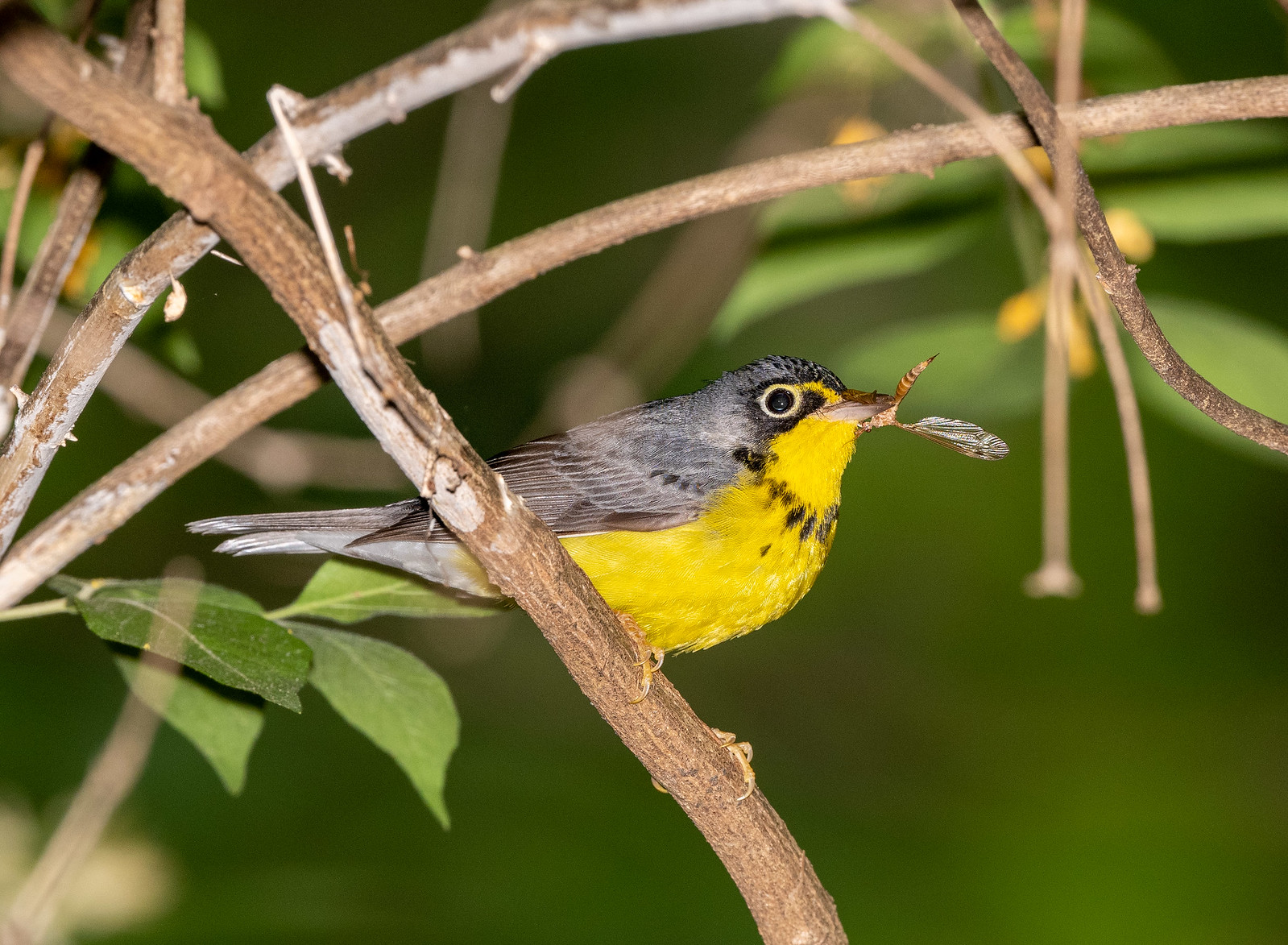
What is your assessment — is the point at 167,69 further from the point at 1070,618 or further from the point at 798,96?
the point at 1070,618

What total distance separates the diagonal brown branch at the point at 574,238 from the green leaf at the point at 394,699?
0.69 m

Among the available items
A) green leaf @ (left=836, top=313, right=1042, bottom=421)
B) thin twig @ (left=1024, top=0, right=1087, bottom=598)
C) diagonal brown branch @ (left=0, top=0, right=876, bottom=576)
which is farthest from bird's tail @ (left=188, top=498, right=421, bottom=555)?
thin twig @ (left=1024, top=0, right=1087, bottom=598)

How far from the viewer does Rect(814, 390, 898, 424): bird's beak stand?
3.56 m

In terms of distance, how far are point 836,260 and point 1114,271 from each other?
1.35 meters

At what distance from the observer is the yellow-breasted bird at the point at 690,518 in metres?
3.66

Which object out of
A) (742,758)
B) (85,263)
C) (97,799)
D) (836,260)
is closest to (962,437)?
(836,260)

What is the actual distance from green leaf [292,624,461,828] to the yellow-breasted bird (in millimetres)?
502

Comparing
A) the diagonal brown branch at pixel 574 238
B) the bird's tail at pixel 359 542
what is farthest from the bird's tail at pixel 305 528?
the diagonal brown branch at pixel 574 238

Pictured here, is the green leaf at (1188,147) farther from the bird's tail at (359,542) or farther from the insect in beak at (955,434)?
the bird's tail at (359,542)

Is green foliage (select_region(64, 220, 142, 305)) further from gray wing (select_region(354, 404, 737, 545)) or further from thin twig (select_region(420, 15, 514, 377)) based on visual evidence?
gray wing (select_region(354, 404, 737, 545))

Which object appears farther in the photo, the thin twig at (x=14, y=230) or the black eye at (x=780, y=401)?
the black eye at (x=780, y=401)

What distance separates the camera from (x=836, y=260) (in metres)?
3.44

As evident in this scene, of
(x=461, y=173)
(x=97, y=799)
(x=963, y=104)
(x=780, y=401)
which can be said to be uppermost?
(x=461, y=173)

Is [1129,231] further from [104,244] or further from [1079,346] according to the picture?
[104,244]
